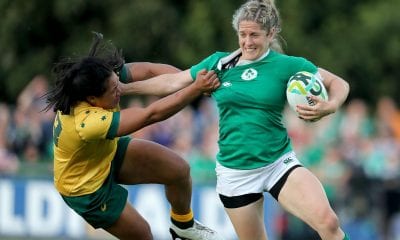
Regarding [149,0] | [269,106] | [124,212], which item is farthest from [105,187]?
[149,0]

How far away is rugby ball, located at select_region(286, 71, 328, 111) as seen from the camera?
29.5 feet

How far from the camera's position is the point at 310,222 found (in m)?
9.11

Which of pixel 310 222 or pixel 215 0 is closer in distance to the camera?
pixel 310 222

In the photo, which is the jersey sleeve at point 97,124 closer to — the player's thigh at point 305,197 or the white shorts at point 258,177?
the white shorts at point 258,177

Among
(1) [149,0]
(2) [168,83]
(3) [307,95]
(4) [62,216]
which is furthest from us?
(1) [149,0]

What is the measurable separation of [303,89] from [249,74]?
0.53 meters

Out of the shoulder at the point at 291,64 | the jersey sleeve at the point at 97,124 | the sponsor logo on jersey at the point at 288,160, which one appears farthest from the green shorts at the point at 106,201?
the shoulder at the point at 291,64

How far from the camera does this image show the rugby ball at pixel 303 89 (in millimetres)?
8977

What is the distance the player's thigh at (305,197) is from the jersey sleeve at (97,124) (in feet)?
4.47

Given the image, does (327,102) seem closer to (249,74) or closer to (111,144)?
(249,74)

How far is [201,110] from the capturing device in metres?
18.2

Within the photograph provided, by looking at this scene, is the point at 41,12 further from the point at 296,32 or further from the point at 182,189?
the point at 182,189

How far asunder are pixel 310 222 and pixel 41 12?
43.2 feet

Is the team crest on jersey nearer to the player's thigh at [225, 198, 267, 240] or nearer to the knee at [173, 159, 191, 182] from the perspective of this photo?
the player's thigh at [225, 198, 267, 240]
